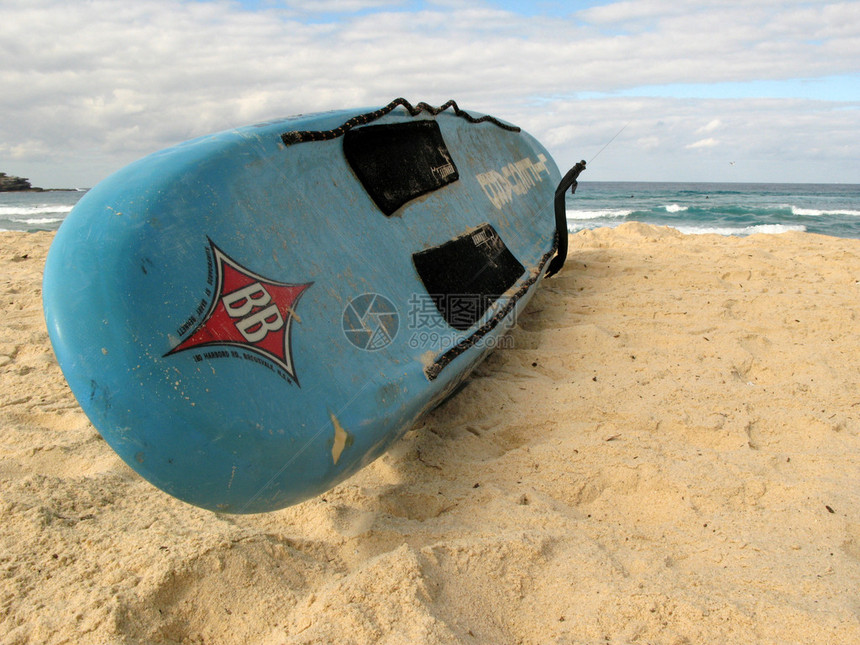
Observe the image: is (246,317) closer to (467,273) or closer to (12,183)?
(467,273)

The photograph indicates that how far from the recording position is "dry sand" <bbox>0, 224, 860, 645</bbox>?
1350 mm

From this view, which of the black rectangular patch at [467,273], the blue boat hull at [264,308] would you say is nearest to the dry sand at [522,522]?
the blue boat hull at [264,308]

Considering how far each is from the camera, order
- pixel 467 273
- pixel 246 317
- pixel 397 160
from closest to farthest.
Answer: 1. pixel 246 317
2. pixel 397 160
3. pixel 467 273

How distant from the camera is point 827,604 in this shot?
1.35 metres

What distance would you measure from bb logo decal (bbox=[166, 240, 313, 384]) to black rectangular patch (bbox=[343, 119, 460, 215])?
0.76 m

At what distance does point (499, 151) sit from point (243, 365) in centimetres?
273

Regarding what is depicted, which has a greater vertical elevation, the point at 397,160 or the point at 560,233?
the point at 397,160

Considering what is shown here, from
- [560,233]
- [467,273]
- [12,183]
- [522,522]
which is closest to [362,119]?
[467,273]

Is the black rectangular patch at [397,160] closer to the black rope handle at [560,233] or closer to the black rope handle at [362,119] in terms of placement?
the black rope handle at [362,119]

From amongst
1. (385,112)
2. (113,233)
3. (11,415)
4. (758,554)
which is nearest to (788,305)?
(758,554)

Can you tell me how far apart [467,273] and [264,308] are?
45.2 inches

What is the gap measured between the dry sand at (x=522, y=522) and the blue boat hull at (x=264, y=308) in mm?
234

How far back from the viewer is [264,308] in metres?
1.62

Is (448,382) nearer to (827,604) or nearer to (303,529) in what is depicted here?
(303,529)
